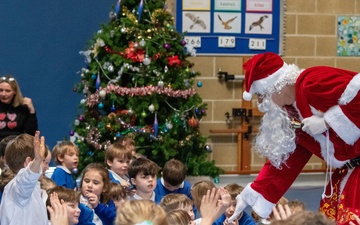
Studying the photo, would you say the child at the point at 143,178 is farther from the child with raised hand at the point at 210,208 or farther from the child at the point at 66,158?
the child with raised hand at the point at 210,208

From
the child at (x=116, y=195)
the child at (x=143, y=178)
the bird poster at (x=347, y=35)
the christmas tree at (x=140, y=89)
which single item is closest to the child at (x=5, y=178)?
the child at (x=116, y=195)

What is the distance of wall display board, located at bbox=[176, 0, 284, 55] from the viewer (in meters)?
9.21

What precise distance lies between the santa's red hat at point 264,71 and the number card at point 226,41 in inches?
210

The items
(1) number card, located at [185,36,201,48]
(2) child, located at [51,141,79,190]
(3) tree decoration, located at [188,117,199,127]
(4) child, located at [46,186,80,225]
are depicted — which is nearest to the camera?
(4) child, located at [46,186,80,225]

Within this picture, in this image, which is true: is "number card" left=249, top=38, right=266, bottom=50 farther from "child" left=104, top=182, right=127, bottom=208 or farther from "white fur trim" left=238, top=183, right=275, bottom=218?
"white fur trim" left=238, top=183, right=275, bottom=218

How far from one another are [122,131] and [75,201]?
357 cm

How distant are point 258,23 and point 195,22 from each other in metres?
0.78

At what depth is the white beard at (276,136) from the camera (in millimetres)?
3918

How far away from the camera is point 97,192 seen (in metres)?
5.12

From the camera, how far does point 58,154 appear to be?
20.8ft

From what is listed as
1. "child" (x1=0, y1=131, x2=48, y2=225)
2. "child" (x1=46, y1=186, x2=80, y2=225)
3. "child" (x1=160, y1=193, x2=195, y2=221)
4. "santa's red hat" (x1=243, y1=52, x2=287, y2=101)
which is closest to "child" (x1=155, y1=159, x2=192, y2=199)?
"child" (x1=160, y1=193, x2=195, y2=221)

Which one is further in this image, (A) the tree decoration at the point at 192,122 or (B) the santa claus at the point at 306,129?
(A) the tree decoration at the point at 192,122

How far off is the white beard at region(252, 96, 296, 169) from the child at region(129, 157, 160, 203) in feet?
5.42

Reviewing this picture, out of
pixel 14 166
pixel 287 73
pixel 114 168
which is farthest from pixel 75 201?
pixel 114 168
